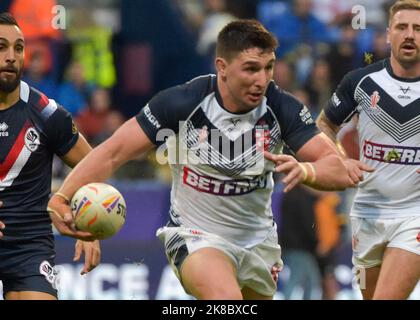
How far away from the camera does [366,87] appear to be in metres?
10.5

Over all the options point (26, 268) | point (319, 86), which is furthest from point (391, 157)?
point (319, 86)

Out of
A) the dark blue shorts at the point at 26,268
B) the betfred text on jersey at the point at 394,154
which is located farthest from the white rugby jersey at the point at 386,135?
the dark blue shorts at the point at 26,268

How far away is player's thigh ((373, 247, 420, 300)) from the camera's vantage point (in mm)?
10047

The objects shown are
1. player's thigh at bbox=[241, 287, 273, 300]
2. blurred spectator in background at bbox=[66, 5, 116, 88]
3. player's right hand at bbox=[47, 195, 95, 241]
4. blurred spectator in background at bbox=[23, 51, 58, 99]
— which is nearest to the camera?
player's right hand at bbox=[47, 195, 95, 241]

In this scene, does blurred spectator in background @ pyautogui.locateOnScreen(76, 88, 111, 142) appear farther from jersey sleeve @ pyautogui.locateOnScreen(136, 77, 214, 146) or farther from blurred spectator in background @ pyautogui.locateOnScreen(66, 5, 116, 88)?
jersey sleeve @ pyautogui.locateOnScreen(136, 77, 214, 146)

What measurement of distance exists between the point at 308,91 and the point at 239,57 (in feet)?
22.0

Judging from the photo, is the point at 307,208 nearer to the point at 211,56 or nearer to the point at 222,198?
the point at 211,56

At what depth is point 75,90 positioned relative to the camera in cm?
1623

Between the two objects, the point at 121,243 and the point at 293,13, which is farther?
the point at 293,13

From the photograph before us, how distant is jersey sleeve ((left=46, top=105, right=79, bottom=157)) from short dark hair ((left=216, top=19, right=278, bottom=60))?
1.31m

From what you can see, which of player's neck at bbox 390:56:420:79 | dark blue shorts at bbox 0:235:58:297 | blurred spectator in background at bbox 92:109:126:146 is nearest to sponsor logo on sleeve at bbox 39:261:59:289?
dark blue shorts at bbox 0:235:58:297

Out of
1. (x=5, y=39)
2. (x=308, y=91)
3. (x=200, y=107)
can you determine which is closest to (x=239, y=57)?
(x=200, y=107)

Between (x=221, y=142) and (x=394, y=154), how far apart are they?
158 centimetres

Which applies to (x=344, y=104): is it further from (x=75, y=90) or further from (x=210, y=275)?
(x=75, y=90)
